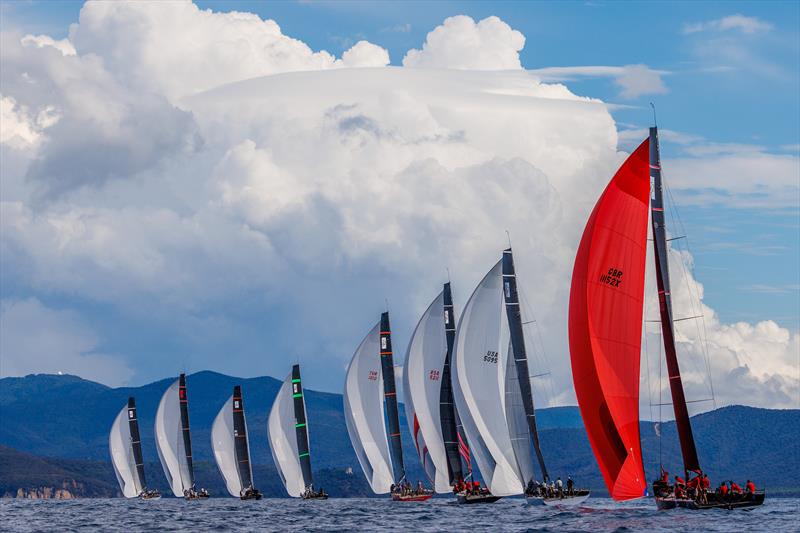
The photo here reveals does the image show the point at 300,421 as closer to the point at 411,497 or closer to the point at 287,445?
the point at 287,445

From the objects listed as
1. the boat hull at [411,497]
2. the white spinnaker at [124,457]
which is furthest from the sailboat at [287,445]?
the white spinnaker at [124,457]

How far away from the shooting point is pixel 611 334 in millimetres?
61844

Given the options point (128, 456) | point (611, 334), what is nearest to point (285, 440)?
point (128, 456)

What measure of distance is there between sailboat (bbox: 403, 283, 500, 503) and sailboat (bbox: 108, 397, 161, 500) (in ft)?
226

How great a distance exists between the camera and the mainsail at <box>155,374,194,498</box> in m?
153

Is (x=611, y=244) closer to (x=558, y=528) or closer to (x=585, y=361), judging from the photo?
(x=585, y=361)

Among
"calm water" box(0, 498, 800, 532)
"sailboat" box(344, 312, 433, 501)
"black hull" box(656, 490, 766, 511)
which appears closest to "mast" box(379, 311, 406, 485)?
"sailboat" box(344, 312, 433, 501)

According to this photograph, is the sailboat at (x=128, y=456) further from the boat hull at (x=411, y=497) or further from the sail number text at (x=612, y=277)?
the sail number text at (x=612, y=277)

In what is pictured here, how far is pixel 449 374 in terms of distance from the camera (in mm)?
98938

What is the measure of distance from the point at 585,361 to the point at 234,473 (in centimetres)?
9225

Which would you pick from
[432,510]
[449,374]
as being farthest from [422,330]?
[432,510]

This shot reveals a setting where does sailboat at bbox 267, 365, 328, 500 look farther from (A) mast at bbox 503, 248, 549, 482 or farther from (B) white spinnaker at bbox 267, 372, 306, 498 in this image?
(A) mast at bbox 503, 248, 549, 482

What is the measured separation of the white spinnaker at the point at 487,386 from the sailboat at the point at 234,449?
59.1m

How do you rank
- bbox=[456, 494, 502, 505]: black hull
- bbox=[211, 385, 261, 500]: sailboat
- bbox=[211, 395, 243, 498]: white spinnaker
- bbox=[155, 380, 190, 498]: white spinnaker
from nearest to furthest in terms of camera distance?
bbox=[456, 494, 502, 505]: black hull < bbox=[211, 385, 261, 500]: sailboat < bbox=[211, 395, 243, 498]: white spinnaker < bbox=[155, 380, 190, 498]: white spinnaker
